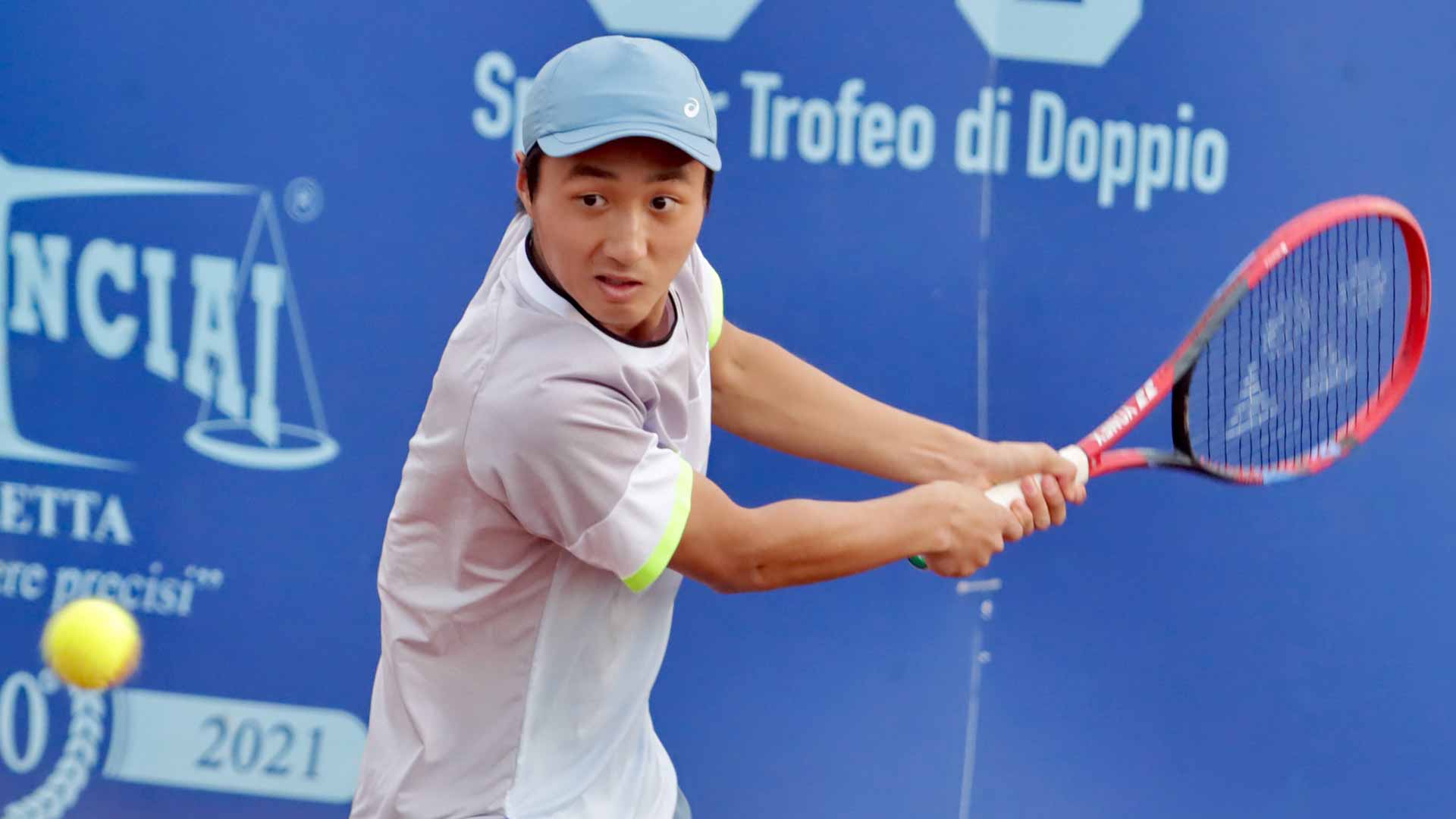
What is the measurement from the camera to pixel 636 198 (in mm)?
1924

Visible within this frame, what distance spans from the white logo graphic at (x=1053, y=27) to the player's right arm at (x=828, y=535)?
1.06 metres

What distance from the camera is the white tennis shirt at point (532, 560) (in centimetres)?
189

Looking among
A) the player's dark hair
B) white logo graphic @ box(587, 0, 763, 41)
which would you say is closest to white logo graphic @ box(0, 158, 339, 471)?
white logo graphic @ box(587, 0, 763, 41)

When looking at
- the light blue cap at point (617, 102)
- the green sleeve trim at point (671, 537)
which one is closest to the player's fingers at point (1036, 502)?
the green sleeve trim at point (671, 537)

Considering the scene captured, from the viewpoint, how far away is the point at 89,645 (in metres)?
2.89

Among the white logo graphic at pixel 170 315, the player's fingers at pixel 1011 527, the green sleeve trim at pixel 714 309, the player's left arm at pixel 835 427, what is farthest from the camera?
the white logo graphic at pixel 170 315

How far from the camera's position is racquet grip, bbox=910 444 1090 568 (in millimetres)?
2299

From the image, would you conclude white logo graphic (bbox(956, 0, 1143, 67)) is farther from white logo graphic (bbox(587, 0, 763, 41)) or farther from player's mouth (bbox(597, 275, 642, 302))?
player's mouth (bbox(597, 275, 642, 302))

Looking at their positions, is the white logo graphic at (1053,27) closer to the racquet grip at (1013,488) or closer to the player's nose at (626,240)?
the racquet grip at (1013,488)

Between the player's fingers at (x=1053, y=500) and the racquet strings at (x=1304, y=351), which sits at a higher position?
the racquet strings at (x=1304, y=351)

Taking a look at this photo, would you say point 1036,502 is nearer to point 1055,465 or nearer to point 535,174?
point 1055,465

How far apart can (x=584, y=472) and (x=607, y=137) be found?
0.37 metres

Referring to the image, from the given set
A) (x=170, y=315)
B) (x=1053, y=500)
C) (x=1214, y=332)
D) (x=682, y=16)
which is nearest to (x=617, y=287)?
(x=1053, y=500)

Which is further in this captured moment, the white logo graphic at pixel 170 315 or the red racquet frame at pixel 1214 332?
the white logo graphic at pixel 170 315
